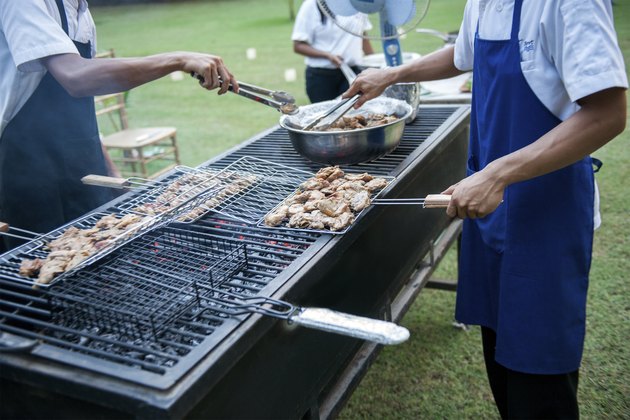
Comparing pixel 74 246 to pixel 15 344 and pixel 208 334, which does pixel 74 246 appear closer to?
pixel 15 344

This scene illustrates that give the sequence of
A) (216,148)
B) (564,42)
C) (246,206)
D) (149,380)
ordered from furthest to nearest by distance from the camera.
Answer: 1. (216,148)
2. (246,206)
3. (564,42)
4. (149,380)

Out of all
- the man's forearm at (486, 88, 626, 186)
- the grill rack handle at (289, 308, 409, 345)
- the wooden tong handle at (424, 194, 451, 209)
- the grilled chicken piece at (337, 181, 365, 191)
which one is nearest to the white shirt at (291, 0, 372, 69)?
the grilled chicken piece at (337, 181, 365, 191)

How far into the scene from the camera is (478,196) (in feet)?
6.25

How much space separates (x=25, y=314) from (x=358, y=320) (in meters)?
1.15

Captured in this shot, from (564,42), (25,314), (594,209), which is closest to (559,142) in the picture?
(564,42)

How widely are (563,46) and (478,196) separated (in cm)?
55

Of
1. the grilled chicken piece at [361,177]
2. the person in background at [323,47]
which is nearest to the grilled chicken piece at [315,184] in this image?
the grilled chicken piece at [361,177]

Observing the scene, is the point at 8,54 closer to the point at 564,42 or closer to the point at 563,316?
the point at 564,42

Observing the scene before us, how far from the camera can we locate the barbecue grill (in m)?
1.50

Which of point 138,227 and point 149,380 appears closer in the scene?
point 149,380

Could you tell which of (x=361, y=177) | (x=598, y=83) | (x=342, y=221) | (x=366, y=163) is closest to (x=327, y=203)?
(x=342, y=221)

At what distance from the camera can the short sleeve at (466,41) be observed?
7.75 feet

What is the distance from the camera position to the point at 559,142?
1795 millimetres

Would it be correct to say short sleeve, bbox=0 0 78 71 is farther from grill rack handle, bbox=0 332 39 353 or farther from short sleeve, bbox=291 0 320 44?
short sleeve, bbox=291 0 320 44
